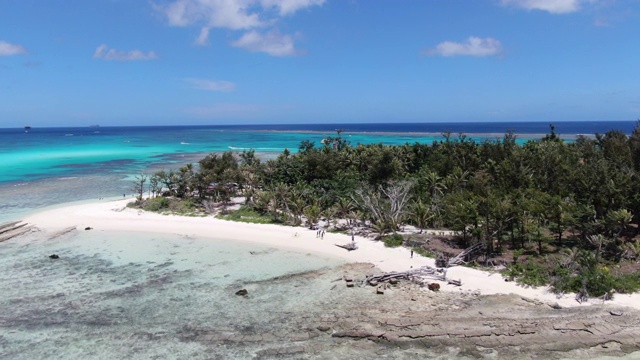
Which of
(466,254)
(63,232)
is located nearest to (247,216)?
(63,232)

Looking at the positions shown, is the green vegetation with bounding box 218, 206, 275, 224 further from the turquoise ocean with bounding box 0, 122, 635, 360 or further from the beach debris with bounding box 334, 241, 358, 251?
the beach debris with bounding box 334, 241, 358, 251

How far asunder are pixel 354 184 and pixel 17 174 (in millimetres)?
39668

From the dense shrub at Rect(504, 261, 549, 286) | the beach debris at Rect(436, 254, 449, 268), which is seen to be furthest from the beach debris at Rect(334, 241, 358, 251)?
the dense shrub at Rect(504, 261, 549, 286)

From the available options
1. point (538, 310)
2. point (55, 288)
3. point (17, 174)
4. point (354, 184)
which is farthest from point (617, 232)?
point (17, 174)

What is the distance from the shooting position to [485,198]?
57.6 feet

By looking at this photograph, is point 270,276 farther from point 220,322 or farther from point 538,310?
point 538,310

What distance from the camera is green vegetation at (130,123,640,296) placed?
15.4m

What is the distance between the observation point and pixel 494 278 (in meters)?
14.6

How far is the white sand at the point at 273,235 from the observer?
547 inches

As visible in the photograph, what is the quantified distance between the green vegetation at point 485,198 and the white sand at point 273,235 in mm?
693

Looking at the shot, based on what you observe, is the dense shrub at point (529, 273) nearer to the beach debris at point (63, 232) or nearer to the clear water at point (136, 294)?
the clear water at point (136, 294)

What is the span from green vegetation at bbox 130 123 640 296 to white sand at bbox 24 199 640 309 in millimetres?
693

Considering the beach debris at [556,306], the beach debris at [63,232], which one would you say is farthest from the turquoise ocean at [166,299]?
the beach debris at [556,306]

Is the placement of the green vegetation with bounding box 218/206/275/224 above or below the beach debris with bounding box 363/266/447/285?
above
